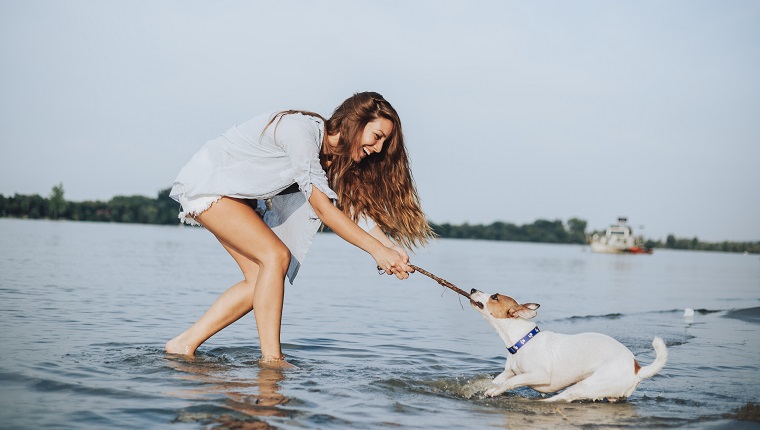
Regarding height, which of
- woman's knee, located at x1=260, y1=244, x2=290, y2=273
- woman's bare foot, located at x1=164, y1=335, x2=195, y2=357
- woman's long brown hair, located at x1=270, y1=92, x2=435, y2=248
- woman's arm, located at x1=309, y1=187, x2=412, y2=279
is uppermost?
woman's long brown hair, located at x1=270, y1=92, x2=435, y2=248

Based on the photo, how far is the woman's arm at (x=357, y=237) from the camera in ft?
16.2

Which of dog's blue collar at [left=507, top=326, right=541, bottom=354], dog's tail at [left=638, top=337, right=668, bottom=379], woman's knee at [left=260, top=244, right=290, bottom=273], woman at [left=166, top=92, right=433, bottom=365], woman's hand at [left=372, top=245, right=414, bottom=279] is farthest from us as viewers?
woman's knee at [left=260, top=244, right=290, bottom=273]

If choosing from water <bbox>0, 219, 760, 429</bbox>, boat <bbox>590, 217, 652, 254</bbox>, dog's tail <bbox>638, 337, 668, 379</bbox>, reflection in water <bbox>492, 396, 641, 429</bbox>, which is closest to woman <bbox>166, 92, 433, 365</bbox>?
water <bbox>0, 219, 760, 429</bbox>

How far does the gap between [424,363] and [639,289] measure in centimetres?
→ 1274

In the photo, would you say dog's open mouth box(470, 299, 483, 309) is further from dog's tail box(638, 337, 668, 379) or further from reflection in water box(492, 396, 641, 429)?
dog's tail box(638, 337, 668, 379)

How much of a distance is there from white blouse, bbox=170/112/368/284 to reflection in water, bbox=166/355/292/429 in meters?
1.11

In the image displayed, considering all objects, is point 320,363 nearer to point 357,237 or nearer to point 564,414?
point 357,237

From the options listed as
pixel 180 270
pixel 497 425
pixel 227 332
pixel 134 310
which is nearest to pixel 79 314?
pixel 134 310

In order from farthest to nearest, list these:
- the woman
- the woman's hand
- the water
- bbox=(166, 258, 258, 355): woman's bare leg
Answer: bbox=(166, 258, 258, 355): woman's bare leg → the woman → the woman's hand → the water

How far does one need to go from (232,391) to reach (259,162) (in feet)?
5.30

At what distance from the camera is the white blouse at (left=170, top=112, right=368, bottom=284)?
4992 millimetres

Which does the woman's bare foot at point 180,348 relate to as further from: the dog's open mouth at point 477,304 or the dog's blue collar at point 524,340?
the dog's blue collar at point 524,340

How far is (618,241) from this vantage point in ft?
220

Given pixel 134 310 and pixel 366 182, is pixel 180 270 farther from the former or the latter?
pixel 366 182
